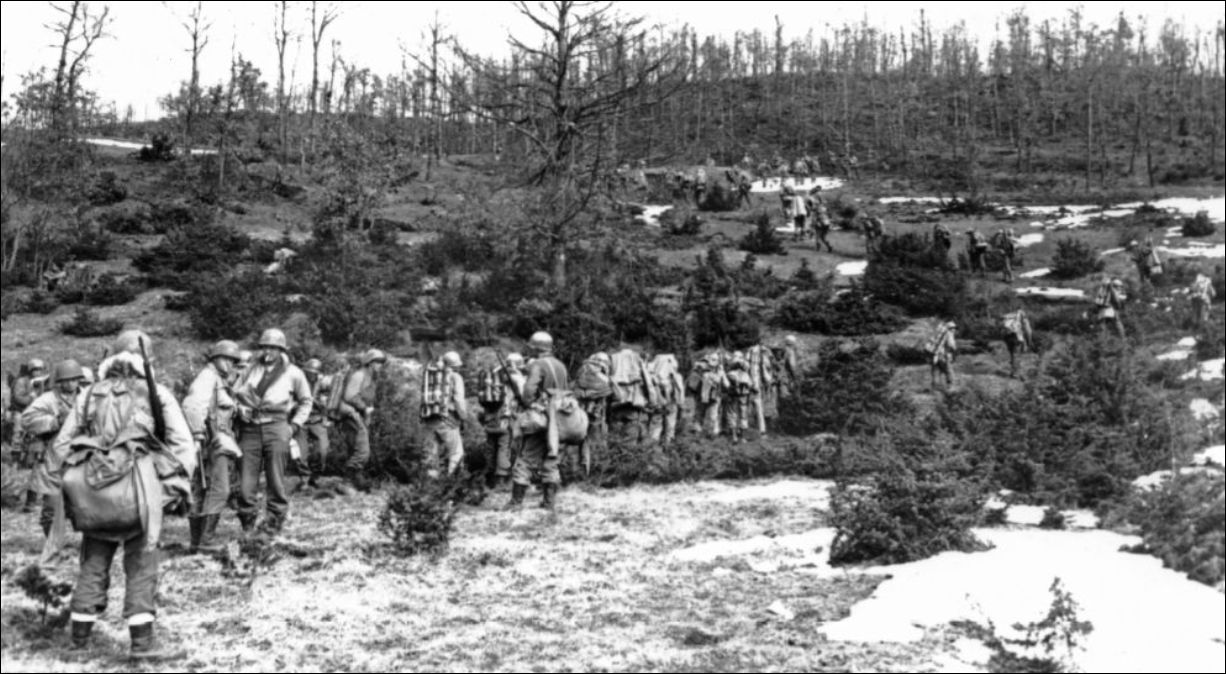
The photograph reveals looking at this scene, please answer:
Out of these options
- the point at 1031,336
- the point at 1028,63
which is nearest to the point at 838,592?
the point at 1031,336

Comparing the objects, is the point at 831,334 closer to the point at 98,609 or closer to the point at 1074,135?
the point at 98,609

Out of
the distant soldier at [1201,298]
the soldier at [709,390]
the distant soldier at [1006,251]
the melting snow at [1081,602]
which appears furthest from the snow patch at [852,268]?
the melting snow at [1081,602]

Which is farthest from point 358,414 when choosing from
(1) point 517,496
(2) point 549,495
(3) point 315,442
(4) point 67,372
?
(4) point 67,372

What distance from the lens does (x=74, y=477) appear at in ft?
16.2

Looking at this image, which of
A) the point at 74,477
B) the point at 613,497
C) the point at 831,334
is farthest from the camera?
the point at 831,334

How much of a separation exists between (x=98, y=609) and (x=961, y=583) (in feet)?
16.5

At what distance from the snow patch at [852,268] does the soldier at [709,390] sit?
1269cm

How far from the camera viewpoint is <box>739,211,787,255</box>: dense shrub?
31391mm

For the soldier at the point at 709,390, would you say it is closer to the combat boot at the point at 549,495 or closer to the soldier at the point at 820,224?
the combat boot at the point at 549,495

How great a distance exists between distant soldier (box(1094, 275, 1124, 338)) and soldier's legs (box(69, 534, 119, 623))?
19.7 meters

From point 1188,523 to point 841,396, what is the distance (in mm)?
8855

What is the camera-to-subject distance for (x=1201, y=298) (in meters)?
19.6

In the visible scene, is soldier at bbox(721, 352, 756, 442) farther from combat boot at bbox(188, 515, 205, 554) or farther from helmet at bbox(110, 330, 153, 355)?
helmet at bbox(110, 330, 153, 355)

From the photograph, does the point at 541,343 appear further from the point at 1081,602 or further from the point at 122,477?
the point at 1081,602
